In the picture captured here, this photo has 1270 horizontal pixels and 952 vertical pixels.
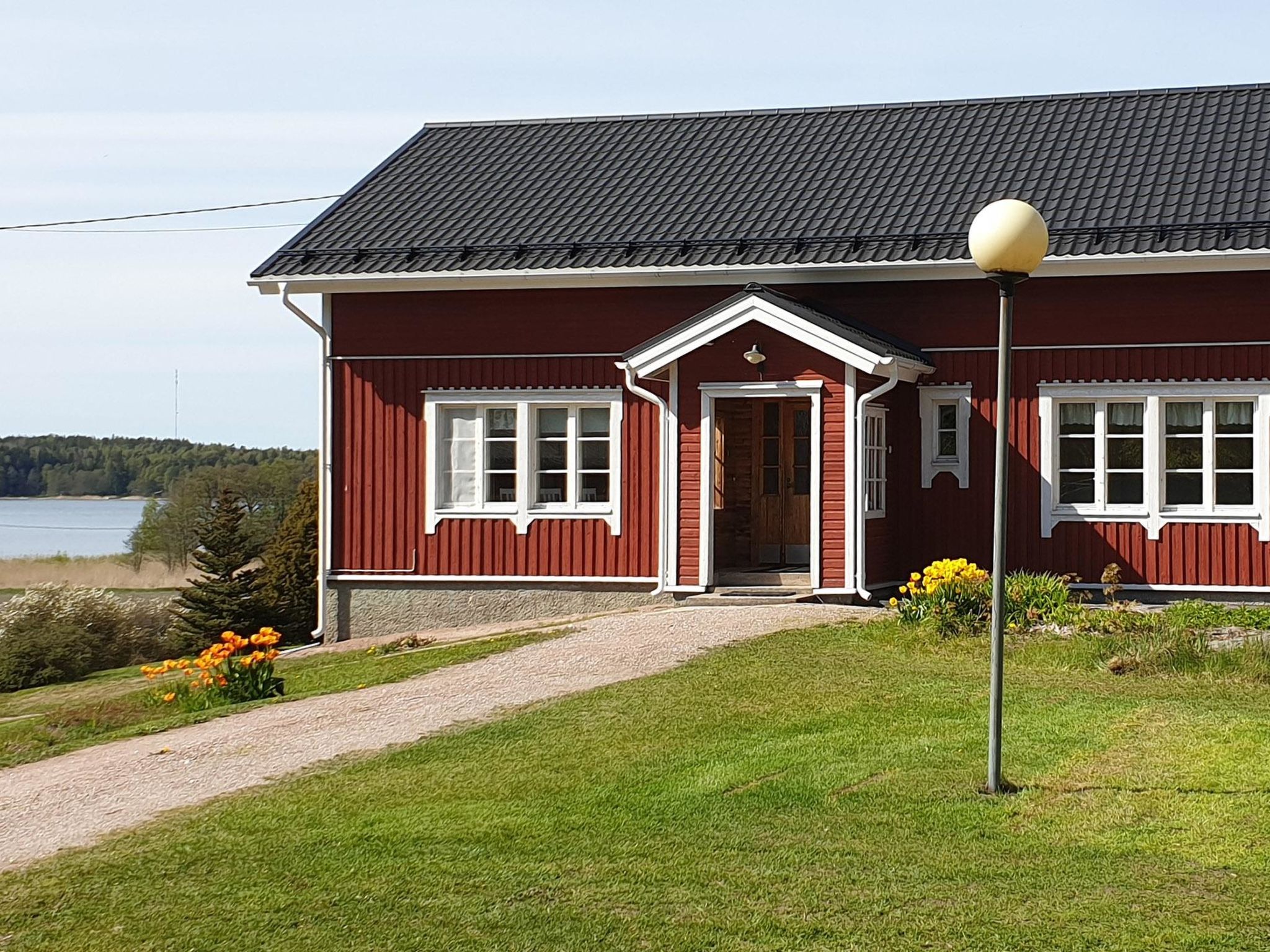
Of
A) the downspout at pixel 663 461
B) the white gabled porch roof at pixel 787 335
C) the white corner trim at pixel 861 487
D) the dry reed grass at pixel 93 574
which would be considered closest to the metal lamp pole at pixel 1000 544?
the white gabled porch roof at pixel 787 335

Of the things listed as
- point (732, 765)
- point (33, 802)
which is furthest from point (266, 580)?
point (732, 765)

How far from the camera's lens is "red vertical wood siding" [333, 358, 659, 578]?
1795 centimetres

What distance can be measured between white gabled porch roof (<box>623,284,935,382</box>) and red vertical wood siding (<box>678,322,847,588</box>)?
7.6 inches

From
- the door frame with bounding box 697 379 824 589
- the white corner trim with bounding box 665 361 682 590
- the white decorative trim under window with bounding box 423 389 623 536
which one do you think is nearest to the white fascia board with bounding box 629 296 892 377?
the white corner trim with bounding box 665 361 682 590

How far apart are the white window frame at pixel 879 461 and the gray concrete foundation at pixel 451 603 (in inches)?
106

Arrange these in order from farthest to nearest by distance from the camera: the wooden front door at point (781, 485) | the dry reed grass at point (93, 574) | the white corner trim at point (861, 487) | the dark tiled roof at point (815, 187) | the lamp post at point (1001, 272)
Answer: the dry reed grass at point (93, 574), the wooden front door at point (781, 485), the dark tiled roof at point (815, 187), the white corner trim at point (861, 487), the lamp post at point (1001, 272)

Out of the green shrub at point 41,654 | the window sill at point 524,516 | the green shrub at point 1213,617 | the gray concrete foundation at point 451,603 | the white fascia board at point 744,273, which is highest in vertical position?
the white fascia board at point 744,273

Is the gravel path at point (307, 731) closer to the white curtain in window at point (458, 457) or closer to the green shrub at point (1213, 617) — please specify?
the green shrub at point (1213, 617)

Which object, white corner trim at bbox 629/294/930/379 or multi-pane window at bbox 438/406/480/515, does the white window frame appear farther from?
multi-pane window at bbox 438/406/480/515

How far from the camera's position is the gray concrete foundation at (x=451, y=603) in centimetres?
1805

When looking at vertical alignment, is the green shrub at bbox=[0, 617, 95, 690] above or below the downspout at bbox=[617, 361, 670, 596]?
below

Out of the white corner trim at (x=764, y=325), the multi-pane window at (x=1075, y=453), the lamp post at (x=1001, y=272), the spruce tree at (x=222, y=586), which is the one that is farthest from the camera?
the spruce tree at (x=222, y=586)

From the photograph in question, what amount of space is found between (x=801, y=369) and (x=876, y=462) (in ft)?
4.55

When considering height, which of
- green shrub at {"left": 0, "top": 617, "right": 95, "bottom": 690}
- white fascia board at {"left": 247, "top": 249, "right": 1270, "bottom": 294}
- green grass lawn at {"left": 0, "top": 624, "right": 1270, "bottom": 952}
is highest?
white fascia board at {"left": 247, "top": 249, "right": 1270, "bottom": 294}
